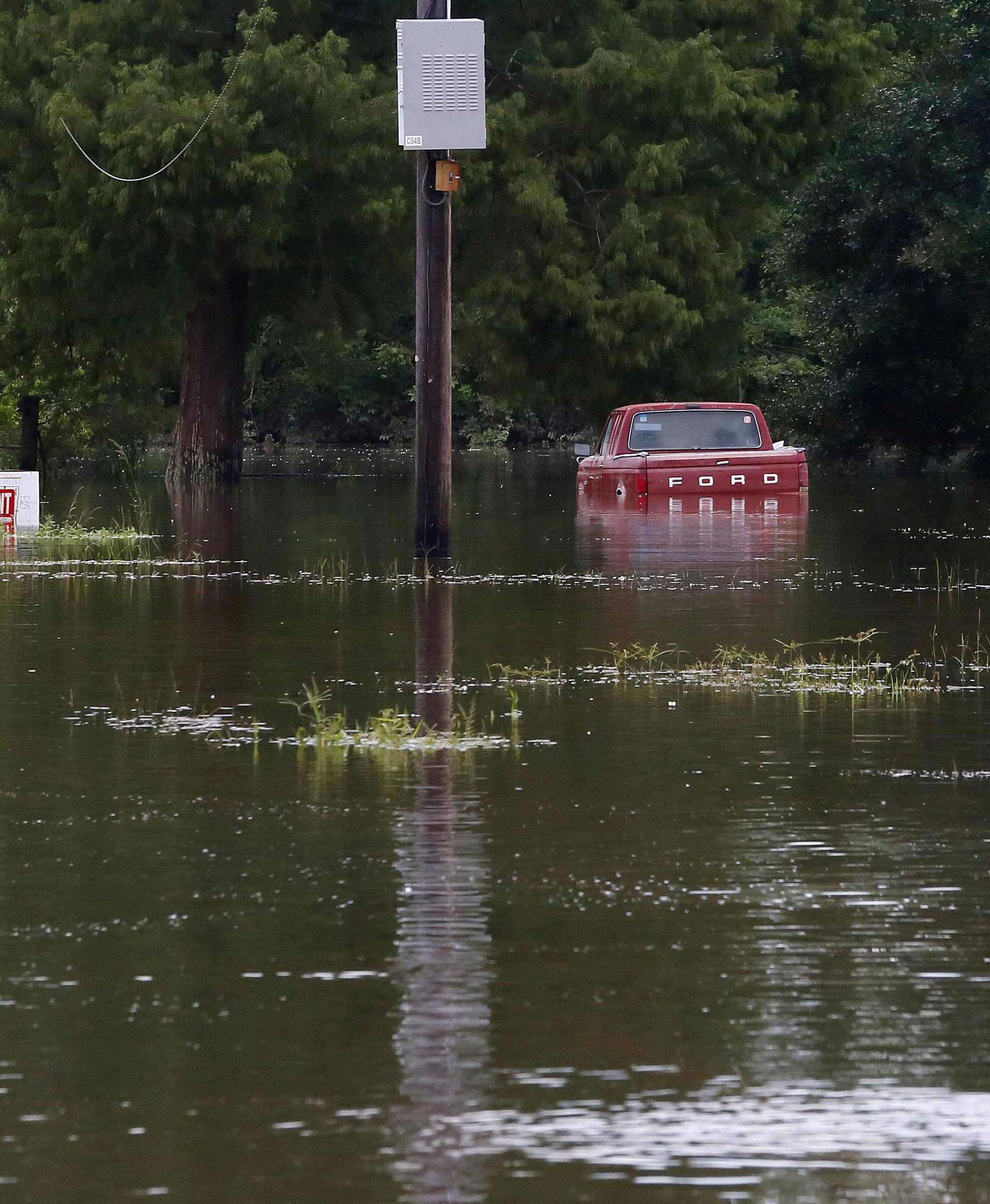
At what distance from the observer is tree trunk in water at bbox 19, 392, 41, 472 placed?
48406 millimetres

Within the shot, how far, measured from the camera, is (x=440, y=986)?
646 centimetres

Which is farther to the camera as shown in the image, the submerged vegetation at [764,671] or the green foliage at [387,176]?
the green foliage at [387,176]

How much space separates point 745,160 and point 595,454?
13.1 meters

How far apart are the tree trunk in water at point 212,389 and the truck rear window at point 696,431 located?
1415 cm

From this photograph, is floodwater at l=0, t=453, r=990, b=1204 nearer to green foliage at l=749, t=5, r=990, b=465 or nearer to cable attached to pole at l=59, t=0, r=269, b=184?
cable attached to pole at l=59, t=0, r=269, b=184

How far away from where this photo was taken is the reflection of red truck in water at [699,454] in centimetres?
3256

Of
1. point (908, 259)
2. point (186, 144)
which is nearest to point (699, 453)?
point (186, 144)

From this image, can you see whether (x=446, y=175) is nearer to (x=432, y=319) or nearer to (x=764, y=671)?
(x=432, y=319)

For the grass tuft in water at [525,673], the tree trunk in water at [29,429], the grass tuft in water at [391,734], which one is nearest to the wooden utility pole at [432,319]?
the grass tuft in water at [525,673]

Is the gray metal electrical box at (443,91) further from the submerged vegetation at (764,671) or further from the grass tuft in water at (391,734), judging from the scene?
the grass tuft in water at (391,734)

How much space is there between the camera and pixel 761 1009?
Answer: 245 inches

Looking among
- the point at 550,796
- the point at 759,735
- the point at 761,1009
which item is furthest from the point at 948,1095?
the point at 759,735

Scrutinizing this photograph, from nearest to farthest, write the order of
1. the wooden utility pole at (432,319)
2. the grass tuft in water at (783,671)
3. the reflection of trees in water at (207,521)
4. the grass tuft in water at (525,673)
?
the grass tuft in water at (783,671) < the grass tuft in water at (525,673) < the wooden utility pole at (432,319) < the reflection of trees in water at (207,521)

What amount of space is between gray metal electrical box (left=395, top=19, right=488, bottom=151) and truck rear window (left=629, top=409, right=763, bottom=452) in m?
11.8
